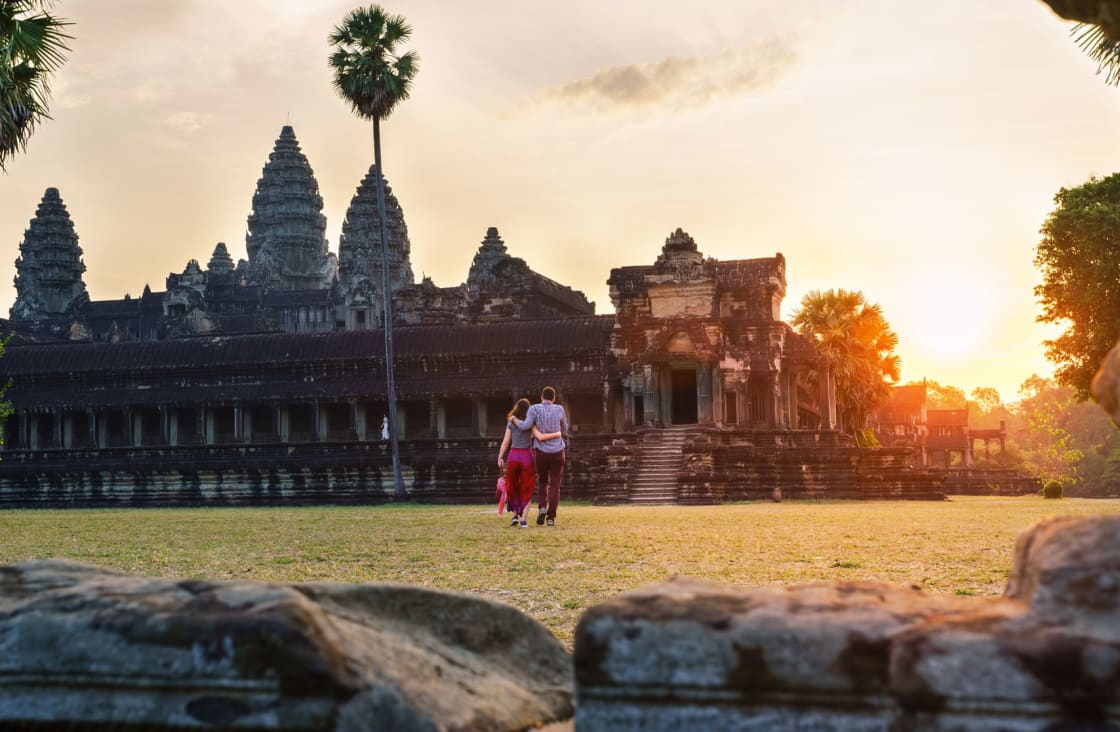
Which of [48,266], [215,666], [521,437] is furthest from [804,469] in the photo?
[48,266]

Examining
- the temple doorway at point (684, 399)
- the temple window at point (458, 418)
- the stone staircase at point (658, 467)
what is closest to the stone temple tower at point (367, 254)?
the temple window at point (458, 418)

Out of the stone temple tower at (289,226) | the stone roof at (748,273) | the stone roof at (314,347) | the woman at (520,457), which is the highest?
the stone temple tower at (289,226)

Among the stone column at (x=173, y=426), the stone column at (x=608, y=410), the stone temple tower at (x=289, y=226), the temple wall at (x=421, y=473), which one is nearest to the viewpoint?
the temple wall at (x=421, y=473)

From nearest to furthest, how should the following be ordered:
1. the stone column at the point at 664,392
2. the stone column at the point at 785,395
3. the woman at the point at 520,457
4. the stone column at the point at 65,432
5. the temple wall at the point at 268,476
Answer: the woman at the point at 520,457 < the temple wall at the point at 268,476 < the stone column at the point at 664,392 < the stone column at the point at 785,395 < the stone column at the point at 65,432

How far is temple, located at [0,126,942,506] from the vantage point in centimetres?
3175

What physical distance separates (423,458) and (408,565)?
75.3ft

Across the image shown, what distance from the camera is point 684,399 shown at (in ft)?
130

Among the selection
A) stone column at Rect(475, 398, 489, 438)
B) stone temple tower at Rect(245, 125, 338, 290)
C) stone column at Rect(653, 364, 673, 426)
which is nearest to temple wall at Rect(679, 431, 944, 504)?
stone column at Rect(653, 364, 673, 426)

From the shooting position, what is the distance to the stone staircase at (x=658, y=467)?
29453mm

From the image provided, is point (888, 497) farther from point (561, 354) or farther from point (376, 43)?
point (376, 43)

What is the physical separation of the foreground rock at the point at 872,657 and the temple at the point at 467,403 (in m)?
26.2

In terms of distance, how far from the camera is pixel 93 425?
45.2 m

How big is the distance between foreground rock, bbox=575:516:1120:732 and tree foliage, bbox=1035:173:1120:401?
1362 inches

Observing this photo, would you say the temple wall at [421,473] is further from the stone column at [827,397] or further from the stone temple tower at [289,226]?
the stone temple tower at [289,226]
